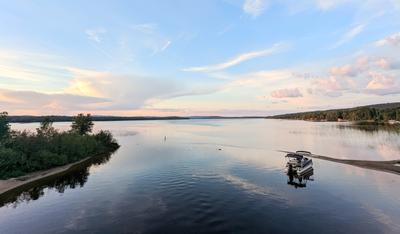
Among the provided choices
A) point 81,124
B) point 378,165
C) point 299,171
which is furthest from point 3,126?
point 378,165

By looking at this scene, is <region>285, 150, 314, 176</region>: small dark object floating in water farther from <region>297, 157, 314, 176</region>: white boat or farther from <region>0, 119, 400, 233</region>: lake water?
<region>0, 119, 400, 233</region>: lake water

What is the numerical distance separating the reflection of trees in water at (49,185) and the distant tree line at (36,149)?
6741 millimetres

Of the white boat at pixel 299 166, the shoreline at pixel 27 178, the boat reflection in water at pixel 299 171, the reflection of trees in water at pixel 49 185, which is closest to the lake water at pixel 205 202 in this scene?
the reflection of trees in water at pixel 49 185

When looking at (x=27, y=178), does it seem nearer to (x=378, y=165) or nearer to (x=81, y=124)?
(x=81, y=124)

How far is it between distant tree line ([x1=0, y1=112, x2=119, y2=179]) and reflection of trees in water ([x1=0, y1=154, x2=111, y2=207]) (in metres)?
6.74

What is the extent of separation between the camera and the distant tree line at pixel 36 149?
6500 centimetres

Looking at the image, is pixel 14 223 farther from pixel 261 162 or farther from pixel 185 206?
pixel 261 162

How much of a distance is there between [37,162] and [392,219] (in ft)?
253

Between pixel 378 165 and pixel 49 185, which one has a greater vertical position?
pixel 49 185

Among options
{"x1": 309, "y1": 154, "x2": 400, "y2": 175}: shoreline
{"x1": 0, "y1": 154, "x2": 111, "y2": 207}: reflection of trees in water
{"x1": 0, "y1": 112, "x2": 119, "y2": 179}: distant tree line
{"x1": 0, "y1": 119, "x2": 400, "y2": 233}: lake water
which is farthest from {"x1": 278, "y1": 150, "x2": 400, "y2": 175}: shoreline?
{"x1": 0, "y1": 112, "x2": 119, "y2": 179}: distant tree line

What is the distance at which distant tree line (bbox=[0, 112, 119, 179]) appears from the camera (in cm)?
6500

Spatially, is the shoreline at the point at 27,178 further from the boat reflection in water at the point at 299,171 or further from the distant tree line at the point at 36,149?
the boat reflection in water at the point at 299,171

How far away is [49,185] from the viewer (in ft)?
Result: 196

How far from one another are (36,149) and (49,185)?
67.2ft
